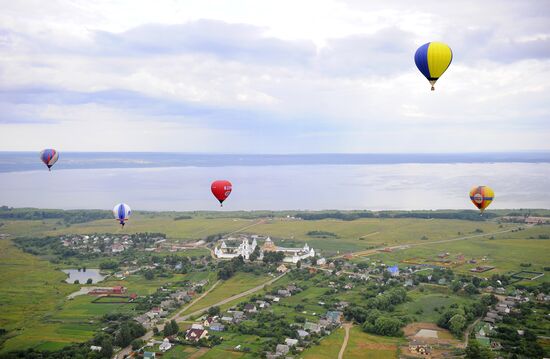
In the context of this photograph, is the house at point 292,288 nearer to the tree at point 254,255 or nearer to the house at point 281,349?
the tree at point 254,255

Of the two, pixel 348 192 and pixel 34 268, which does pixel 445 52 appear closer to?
pixel 34 268

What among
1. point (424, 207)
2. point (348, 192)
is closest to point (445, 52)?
point (424, 207)

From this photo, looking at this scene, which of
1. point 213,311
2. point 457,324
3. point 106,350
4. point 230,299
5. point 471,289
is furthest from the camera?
point 230,299

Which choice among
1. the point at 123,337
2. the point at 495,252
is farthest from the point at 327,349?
the point at 495,252

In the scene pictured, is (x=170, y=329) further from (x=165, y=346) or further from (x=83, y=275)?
(x=83, y=275)

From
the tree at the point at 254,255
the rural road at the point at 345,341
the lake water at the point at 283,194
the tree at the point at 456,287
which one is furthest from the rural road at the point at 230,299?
the lake water at the point at 283,194

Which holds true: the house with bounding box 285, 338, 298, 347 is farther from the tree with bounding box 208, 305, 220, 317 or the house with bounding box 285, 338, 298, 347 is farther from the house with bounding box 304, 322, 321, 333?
the tree with bounding box 208, 305, 220, 317
